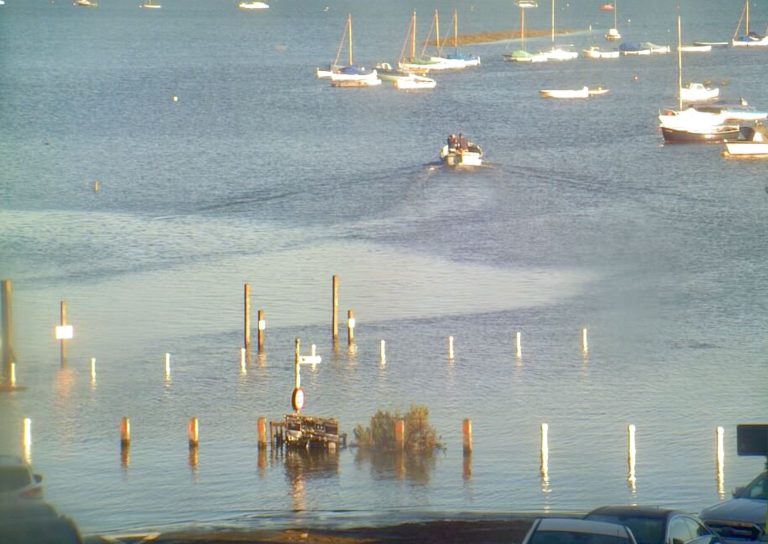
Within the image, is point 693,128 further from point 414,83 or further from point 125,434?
point 125,434

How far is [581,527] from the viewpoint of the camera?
13.3 metres

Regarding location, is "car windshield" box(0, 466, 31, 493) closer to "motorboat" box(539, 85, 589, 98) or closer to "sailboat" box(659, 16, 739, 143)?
"sailboat" box(659, 16, 739, 143)

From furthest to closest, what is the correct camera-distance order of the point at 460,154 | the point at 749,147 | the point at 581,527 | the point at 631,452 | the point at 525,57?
the point at 525,57 < the point at 749,147 < the point at 460,154 < the point at 631,452 < the point at 581,527

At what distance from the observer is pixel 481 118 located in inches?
3526

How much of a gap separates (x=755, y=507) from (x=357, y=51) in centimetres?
13153

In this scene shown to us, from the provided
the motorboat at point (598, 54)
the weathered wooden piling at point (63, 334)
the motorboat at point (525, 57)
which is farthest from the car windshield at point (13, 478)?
the motorboat at point (598, 54)

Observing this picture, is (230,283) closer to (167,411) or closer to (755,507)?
(167,411)

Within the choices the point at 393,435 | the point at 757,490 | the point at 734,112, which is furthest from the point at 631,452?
the point at 734,112

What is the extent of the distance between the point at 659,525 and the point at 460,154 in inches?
2034

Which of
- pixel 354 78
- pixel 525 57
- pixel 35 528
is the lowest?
pixel 35 528

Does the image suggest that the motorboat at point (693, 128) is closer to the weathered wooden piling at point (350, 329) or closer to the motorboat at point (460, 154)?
the motorboat at point (460, 154)

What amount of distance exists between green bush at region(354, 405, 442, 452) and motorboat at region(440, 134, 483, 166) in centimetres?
4047

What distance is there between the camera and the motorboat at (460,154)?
214 feet

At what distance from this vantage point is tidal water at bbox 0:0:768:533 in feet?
78.9
